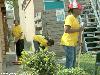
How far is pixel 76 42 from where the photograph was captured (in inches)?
406

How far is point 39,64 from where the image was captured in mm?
7918

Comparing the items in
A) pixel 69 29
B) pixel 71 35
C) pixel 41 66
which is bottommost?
pixel 41 66

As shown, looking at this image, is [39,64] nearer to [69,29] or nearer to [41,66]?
[41,66]

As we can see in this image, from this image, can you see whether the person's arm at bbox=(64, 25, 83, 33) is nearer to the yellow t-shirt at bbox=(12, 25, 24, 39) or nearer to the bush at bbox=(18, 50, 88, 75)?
the bush at bbox=(18, 50, 88, 75)

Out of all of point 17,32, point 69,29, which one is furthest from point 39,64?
point 17,32

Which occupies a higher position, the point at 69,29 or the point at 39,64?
the point at 69,29

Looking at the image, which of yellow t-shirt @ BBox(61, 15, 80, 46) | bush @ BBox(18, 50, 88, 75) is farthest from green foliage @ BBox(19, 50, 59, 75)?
yellow t-shirt @ BBox(61, 15, 80, 46)

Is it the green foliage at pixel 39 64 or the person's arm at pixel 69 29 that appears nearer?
the green foliage at pixel 39 64

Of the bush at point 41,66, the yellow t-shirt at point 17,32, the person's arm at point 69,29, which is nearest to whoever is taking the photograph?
the bush at point 41,66

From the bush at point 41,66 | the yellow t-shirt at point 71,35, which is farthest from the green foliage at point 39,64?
the yellow t-shirt at point 71,35

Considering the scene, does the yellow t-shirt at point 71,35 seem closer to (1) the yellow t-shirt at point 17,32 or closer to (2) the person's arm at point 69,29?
(2) the person's arm at point 69,29

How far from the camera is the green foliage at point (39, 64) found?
7855 millimetres

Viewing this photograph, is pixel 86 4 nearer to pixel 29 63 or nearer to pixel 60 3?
pixel 60 3

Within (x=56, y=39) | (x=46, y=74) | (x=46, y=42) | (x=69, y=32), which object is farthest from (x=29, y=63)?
(x=56, y=39)
